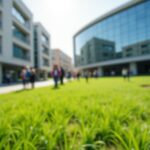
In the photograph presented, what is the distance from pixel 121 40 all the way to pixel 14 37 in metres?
34.2

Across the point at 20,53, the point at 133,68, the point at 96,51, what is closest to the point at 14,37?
the point at 20,53

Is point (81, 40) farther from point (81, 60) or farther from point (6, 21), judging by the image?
point (6, 21)

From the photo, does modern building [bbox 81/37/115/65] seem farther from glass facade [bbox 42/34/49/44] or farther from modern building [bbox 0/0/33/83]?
modern building [bbox 0/0/33/83]

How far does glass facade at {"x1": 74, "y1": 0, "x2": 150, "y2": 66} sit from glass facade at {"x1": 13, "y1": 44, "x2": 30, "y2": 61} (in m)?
28.9

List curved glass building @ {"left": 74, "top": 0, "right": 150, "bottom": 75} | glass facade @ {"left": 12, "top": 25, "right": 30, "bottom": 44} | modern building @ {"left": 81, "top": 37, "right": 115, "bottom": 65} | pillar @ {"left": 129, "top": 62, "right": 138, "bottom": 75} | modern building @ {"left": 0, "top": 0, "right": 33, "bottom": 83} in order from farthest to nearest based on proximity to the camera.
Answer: modern building @ {"left": 81, "top": 37, "right": 115, "bottom": 65}
pillar @ {"left": 129, "top": 62, "right": 138, "bottom": 75}
curved glass building @ {"left": 74, "top": 0, "right": 150, "bottom": 75}
glass facade @ {"left": 12, "top": 25, "right": 30, "bottom": 44}
modern building @ {"left": 0, "top": 0, "right": 33, "bottom": 83}

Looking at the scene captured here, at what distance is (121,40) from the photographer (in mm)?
55031

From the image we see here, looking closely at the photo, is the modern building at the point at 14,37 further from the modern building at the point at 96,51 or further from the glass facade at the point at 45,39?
the modern building at the point at 96,51

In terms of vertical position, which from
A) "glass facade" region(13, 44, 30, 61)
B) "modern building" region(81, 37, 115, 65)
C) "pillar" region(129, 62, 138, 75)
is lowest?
"pillar" region(129, 62, 138, 75)

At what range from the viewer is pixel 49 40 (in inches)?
2527

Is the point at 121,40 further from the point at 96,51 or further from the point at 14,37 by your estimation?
the point at 14,37

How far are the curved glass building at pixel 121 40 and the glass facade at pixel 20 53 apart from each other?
93.8 ft

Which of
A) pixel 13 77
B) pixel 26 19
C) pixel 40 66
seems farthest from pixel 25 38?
pixel 40 66

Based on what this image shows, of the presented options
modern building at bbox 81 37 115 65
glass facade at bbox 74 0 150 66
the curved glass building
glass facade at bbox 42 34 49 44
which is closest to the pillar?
the curved glass building

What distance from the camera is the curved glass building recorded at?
49.9 metres
